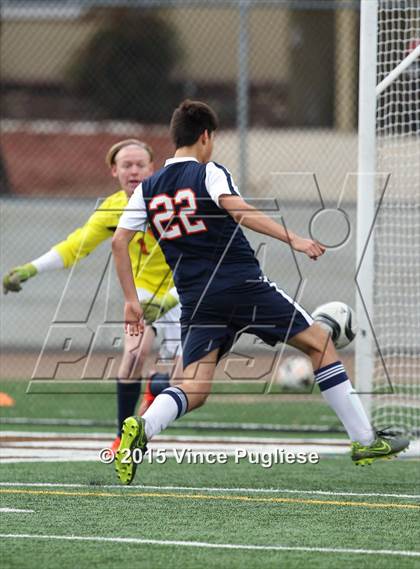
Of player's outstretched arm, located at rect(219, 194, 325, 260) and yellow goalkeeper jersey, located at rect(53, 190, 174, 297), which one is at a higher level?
yellow goalkeeper jersey, located at rect(53, 190, 174, 297)

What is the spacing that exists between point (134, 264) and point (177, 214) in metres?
2.05

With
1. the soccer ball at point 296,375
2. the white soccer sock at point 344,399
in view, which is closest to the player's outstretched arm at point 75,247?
the white soccer sock at point 344,399

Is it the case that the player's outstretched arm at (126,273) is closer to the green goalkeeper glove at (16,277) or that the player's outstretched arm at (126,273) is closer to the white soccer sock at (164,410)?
the white soccer sock at (164,410)

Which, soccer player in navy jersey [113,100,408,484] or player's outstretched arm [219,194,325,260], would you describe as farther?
soccer player in navy jersey [113,100,408,484]

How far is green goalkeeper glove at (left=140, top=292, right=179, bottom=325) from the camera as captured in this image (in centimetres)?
837

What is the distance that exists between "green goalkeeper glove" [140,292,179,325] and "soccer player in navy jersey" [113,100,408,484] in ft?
5.54

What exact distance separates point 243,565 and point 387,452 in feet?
7.04

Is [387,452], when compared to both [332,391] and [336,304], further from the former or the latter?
[336,304]

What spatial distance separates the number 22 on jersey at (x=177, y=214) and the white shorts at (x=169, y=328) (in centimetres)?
188

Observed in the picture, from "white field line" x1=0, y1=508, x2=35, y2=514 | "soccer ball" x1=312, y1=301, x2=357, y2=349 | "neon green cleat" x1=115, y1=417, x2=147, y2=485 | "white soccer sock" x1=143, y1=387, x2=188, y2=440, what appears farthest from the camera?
"soccer ball" x1=312, y1=301, x2=357, y2=349

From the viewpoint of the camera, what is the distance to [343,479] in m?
7.26

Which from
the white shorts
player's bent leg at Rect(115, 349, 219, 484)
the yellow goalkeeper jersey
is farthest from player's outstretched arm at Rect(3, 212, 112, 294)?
player's bent leg at Rect(115, 349, 219, 484)

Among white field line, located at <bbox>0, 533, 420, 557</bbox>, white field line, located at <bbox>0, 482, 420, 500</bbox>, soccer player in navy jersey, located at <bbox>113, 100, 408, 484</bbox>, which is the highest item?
soccer player in navy jersey, located at <bbox>113, 100, 408, 484</bbox>

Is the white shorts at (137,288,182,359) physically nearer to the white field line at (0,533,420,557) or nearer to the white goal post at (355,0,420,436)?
the white goal post at (355,0,420,436)
